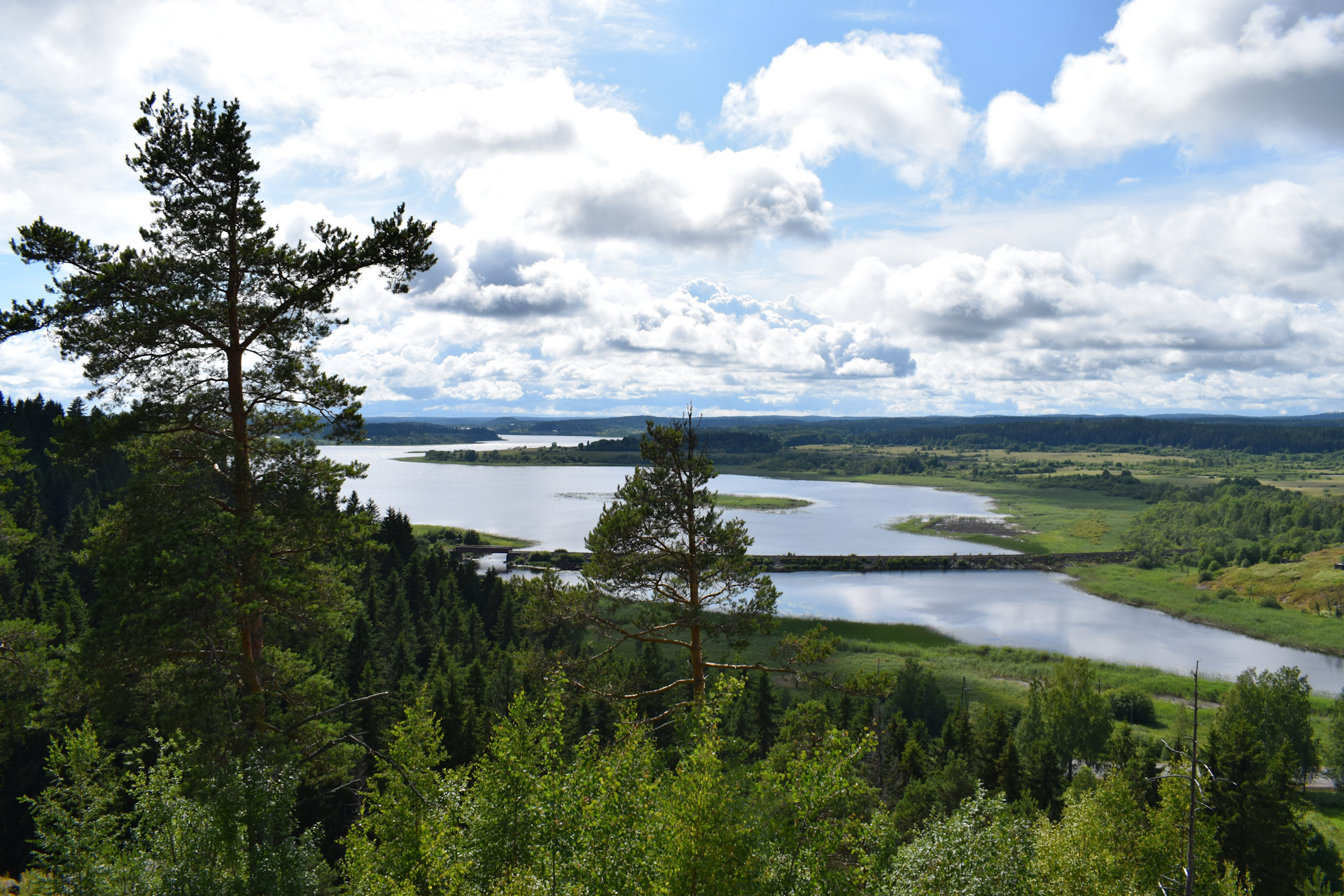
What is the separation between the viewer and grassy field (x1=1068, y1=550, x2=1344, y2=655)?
72.4 m

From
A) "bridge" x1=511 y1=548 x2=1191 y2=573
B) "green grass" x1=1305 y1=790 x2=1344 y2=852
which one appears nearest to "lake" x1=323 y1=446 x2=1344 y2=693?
"bridge" x1=511 y1=548 x2=1191 y2=573

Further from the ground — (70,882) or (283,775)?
(283,775)

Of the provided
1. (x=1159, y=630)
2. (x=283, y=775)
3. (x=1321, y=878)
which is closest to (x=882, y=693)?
(x=283, y=775)

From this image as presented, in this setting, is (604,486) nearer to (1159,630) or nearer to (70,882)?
(1159,630)

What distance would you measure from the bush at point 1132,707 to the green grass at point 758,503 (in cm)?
9314

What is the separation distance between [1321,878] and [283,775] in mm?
34009

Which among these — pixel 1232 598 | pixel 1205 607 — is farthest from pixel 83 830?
pixel 1232 598

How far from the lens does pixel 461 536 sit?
108938 millimetres

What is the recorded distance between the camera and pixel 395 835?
15164mm

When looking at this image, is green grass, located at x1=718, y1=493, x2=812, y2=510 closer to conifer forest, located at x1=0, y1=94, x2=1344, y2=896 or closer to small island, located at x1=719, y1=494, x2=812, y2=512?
small island, located at x1=719, y1=494, x2=812, y2=512

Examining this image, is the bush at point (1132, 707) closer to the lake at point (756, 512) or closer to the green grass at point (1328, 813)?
the green grass at point (1328, 813)

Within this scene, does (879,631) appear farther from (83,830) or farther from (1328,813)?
(83,830)

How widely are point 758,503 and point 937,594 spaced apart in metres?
70.6

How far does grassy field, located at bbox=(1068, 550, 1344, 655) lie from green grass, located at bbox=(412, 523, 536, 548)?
74105 mm
